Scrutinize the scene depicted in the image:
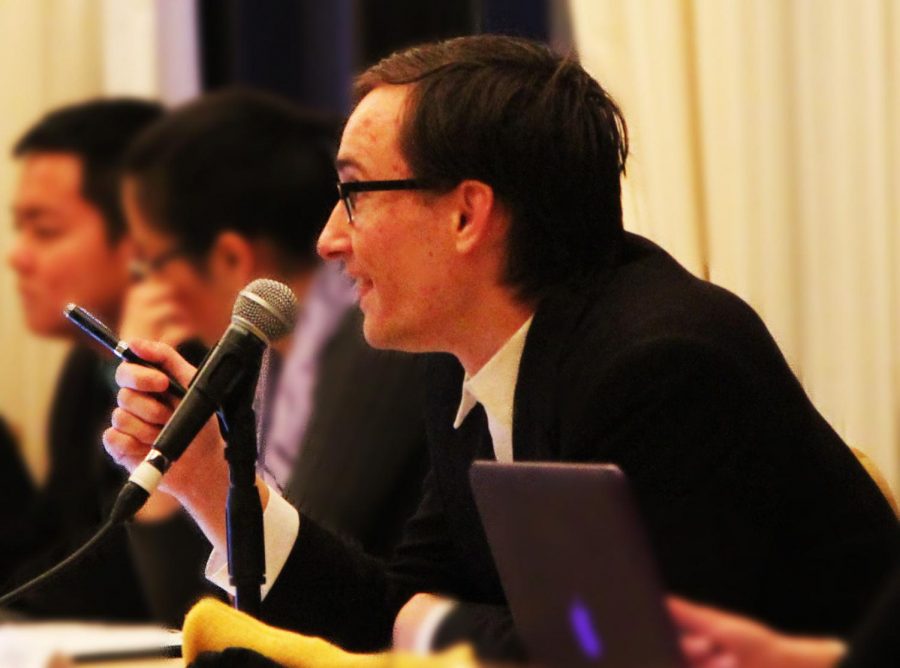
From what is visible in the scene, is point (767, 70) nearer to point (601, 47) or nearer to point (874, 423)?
point (601, 47)

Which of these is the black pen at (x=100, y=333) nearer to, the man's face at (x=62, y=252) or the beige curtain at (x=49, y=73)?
the man's face at (x=62, y=252)

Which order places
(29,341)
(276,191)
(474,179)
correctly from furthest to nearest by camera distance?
(29,341)
(276,191)
(474,179)

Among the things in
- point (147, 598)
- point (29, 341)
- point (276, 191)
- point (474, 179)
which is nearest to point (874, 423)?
point (474, 179)

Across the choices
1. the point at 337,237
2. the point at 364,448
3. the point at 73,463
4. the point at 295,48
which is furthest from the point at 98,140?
the point at 337,237

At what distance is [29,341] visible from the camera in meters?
4.03

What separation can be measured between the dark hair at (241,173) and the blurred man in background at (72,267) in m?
0.60

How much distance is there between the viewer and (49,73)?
4.01m

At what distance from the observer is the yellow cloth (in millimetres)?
1268

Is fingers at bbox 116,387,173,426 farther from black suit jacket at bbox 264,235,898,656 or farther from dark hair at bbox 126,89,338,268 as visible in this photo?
dark hair at bbox 126,89,338,268

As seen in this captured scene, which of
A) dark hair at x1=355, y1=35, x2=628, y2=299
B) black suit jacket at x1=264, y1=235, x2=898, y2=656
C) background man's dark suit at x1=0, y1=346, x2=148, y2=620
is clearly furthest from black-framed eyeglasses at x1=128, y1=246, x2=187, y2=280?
dark hair at x1=355, y1=35, x2=628, y2=299

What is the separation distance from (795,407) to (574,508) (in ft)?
1.95

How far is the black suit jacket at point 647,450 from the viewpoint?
1035 millimetres

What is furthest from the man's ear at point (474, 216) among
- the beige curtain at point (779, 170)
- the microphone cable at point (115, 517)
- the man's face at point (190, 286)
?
the man's face at point (190, 286)

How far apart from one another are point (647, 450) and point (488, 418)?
30 centimetres
